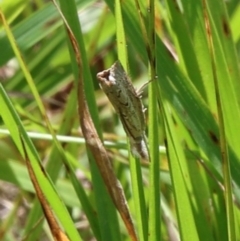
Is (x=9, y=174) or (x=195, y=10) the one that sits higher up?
(x=195, y=10)

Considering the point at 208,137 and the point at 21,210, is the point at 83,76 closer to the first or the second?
the point at 208,137

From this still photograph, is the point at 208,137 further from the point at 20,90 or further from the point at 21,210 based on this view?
the point at 21,210

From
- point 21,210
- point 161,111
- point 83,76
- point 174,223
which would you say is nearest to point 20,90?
point 21,210

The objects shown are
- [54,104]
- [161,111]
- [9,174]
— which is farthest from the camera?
[54,104]

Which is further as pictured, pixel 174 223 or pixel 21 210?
pixel 21 210

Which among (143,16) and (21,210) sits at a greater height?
(143,16)

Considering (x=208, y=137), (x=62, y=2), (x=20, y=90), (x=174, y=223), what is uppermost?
(x=62, y=2)

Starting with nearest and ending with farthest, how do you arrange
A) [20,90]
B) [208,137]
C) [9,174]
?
[208,137] → [9,174] → [20,90]
